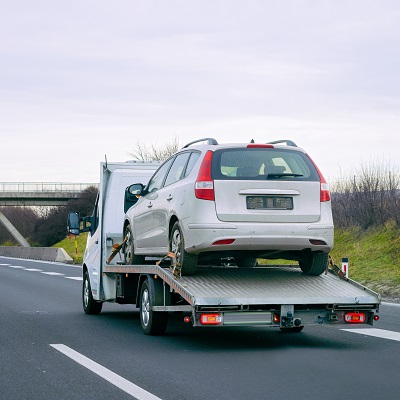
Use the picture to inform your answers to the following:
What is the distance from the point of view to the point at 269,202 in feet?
35.8

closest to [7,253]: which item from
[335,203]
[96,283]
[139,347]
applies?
[335,203]

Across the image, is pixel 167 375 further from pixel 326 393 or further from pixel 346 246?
pixel 346 246

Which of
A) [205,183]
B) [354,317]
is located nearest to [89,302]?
[205,183]

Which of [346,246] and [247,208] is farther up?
[247,208]

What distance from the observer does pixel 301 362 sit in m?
9.60

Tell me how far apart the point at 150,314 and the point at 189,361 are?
220 centimetres

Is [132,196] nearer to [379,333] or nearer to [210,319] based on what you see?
[379,333]

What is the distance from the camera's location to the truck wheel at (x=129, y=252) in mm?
13586

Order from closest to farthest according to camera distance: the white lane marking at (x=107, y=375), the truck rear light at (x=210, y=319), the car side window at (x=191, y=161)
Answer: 1. the white lane marking at (x=107, y=375)
2. the truck rear light at (x=210, y=319)
3. the car side window at (x=191, y=161)

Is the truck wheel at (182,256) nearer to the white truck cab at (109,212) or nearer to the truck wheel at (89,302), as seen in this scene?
the white truck cab at (109,212)

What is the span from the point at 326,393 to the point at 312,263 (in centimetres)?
428

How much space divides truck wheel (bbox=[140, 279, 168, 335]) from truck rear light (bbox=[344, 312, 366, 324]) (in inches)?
89.4

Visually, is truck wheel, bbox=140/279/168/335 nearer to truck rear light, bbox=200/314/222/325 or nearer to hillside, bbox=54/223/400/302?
truck rear light, bbox=200/314/222/325

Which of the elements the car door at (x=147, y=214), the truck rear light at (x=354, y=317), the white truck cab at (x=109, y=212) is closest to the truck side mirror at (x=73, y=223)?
A: the white truck cab at (x=109, y=212)
